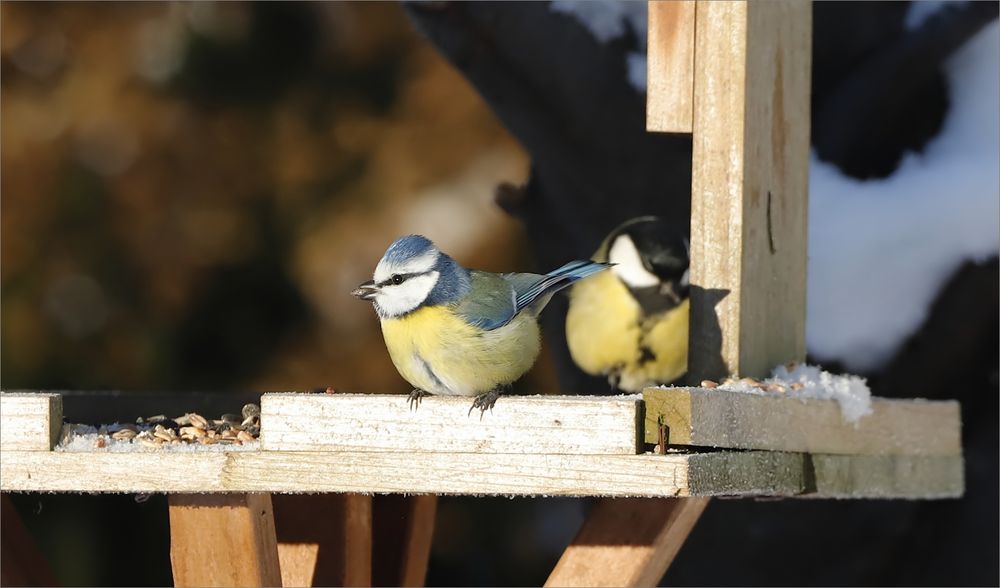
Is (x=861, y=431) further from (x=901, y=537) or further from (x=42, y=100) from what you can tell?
(x=42, y=100)

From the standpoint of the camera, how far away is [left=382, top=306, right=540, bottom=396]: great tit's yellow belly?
2.21 metres

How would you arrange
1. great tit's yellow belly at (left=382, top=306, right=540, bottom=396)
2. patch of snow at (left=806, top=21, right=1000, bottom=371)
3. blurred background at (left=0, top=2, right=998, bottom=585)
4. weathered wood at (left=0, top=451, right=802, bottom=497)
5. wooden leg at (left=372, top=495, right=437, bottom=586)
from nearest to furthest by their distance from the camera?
weathered wood at (left=0, top=451, right=802, bottom=497)
great tit's yellow belly at (left=382, top=306, right=540, bottom=396)
wooden leg at (left=372, top=495, right=437, bottom=586)
patch of snow at (left=806, top=21, right=1000, bottom=371)
blurred background at (left=0, top=2, right=998, bottom=585)

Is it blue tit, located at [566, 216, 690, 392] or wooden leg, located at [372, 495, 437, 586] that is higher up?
blue tit, located at [566, 216, 690, 392]

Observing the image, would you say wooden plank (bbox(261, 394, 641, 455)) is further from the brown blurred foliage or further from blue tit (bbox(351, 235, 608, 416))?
the brown blurred foliage

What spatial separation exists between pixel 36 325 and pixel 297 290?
2.77 ft

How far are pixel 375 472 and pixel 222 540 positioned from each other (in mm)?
284

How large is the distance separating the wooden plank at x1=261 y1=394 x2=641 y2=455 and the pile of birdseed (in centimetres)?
9

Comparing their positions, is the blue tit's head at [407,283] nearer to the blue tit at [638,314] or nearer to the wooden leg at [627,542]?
the wooden leg at [627,542]

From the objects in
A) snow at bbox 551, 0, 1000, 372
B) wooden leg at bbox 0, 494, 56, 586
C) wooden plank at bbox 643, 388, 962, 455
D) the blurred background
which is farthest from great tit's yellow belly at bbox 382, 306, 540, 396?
the blurred background

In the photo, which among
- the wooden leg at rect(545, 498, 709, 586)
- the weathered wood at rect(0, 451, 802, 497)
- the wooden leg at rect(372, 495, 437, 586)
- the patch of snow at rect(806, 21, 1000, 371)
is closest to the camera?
the weathered wood at rect(0, 451, 802, 497)

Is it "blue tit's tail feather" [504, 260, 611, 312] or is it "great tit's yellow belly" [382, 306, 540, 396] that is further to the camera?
"blue tit's tail feather" [504, 260, 611, 312]

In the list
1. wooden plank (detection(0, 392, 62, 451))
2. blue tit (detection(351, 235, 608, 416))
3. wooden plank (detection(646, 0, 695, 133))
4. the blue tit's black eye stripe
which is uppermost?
wooden plank (detection(646, 0, 695, 133))

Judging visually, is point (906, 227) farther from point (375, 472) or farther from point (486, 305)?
point (375, 472)

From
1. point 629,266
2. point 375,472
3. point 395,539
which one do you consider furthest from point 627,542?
point 629,266
